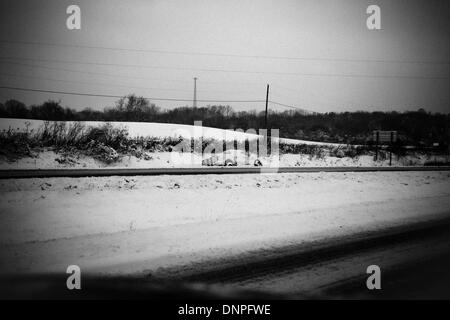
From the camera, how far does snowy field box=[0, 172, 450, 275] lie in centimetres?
615

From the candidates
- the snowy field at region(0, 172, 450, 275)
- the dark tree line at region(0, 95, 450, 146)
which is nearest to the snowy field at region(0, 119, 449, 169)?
the snowy field at region(0, 172, 450, 275)

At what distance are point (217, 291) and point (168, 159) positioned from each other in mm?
19597

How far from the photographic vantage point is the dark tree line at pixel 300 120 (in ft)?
179

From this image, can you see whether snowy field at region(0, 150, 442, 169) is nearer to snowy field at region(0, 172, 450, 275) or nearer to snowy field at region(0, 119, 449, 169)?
snowy field at region(0, 119, 449, 169)

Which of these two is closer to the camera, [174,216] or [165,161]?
[174,216]

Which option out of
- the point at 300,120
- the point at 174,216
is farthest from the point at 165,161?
the point at 300,120

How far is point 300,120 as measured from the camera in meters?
97.3

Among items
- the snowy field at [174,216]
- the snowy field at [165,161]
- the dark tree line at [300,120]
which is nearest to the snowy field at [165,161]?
the snowy field at [165,161]

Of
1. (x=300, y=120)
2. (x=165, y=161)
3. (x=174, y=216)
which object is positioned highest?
(x=300, y=120)

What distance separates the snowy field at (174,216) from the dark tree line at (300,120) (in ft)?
140

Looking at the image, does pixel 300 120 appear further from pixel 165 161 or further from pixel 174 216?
pixel 174 216

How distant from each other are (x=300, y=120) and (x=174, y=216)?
3650 inches
